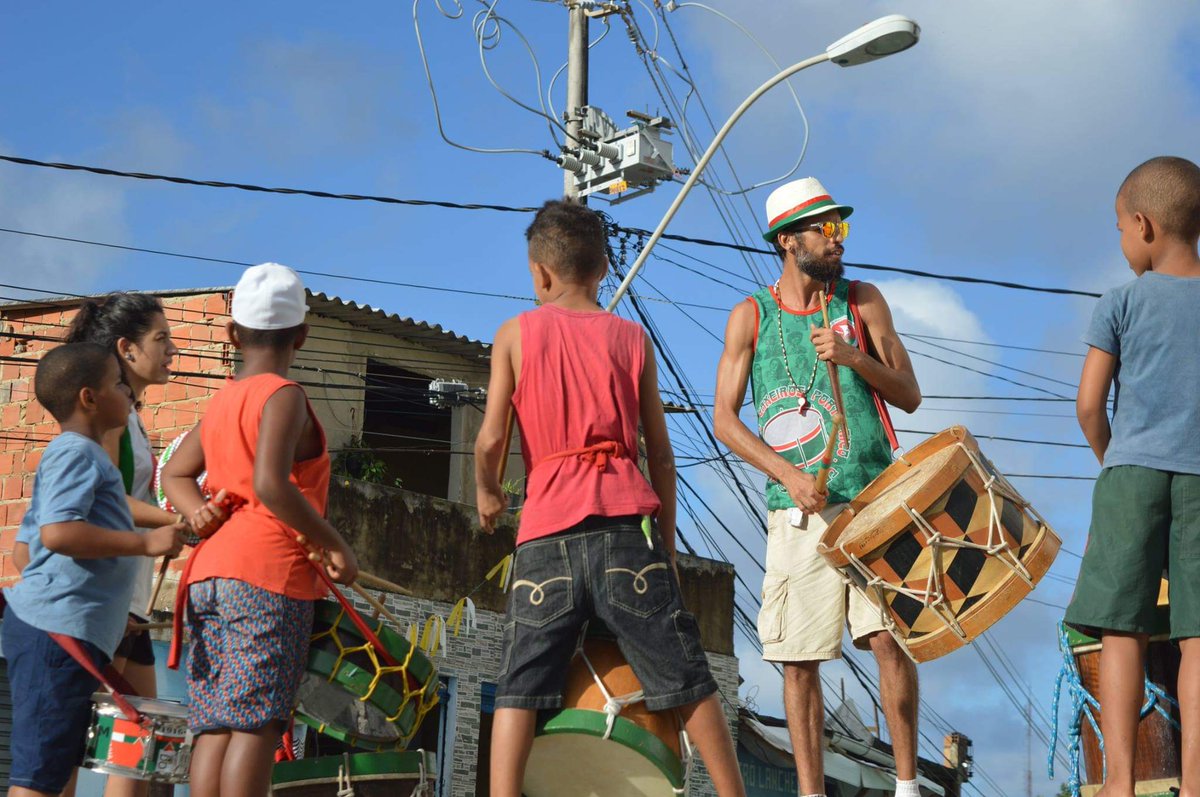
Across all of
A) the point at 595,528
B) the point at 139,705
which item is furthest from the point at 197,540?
the point at 595,528

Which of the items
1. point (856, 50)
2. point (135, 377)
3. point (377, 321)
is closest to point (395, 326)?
point (377, 321)

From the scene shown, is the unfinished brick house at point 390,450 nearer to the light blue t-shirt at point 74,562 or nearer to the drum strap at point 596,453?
the light blue t-shirt at point 74,562

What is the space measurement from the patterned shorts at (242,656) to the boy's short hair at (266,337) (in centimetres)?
84

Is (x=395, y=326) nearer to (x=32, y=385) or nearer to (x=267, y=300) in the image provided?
(x=32, y=385)

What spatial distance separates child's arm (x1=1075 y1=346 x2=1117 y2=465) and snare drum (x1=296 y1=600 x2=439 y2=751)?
247 cm

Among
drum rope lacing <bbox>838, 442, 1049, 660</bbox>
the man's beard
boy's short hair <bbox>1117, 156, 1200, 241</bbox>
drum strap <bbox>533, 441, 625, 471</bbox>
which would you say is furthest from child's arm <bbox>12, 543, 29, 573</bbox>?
boy's short hair <bbox>1117, 156, 1200, 241</bbox>

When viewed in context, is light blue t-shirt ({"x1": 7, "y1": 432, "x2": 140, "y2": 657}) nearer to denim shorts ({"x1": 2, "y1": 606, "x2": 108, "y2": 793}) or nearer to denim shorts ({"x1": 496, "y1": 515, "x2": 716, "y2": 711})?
denim shorts ({"x1": 2, "y1": 606, "x2": 108, "y2": 793})

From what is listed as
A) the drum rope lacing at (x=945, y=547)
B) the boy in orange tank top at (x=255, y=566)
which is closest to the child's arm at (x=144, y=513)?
the boy in orange tank top at (x=255, y=566)

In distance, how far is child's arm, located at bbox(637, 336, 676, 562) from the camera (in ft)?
17.4

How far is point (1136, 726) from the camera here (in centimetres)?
473

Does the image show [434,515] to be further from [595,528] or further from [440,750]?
[595,528]

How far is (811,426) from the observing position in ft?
20.6

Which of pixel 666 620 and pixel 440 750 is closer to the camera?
pixel 666 620

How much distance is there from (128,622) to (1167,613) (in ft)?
12.5
